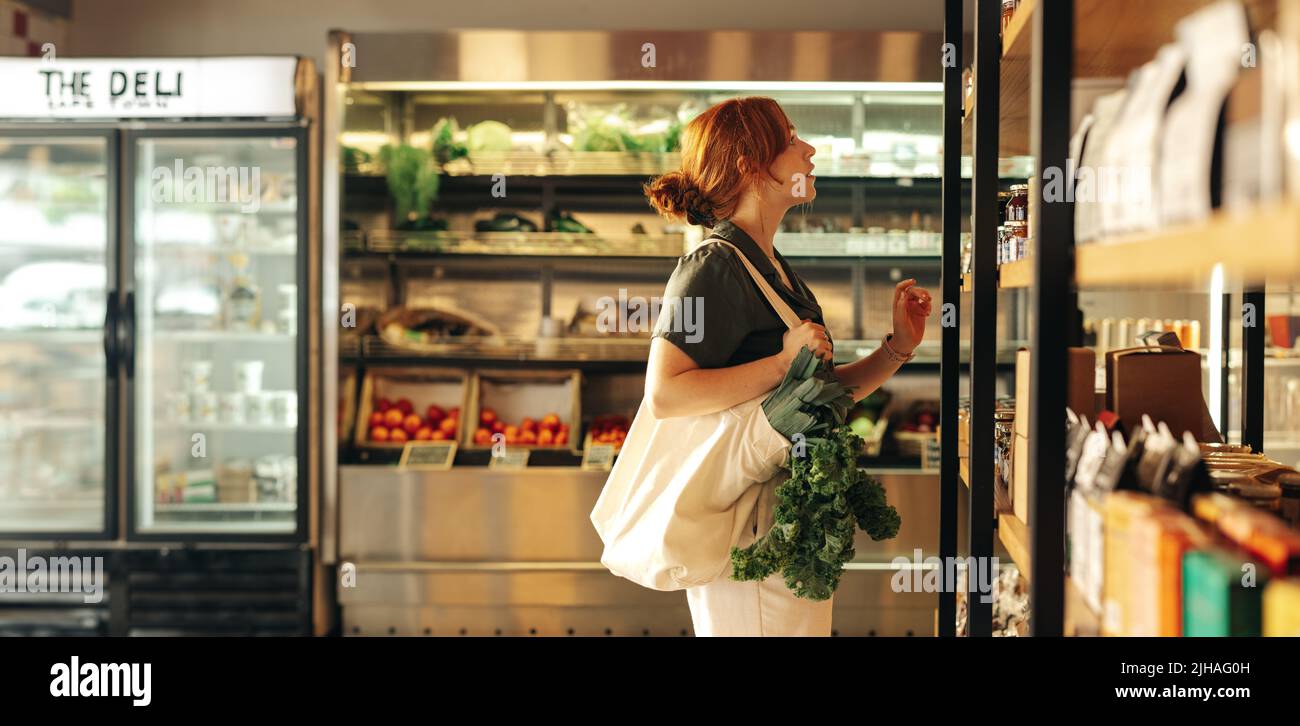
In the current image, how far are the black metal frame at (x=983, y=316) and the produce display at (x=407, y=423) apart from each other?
2763 mm

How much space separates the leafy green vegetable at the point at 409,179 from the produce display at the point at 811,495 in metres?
2.71

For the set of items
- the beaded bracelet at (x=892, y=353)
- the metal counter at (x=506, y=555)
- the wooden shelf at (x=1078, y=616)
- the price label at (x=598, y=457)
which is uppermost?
the beaded bracelet at (x=892, y=353)

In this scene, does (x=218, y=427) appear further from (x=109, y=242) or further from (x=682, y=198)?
(x=682, y=198)

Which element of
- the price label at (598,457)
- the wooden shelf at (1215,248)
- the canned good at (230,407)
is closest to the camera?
the wooden shelf at (1215,248)

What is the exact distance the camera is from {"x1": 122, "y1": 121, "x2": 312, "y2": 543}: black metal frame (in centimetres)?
388

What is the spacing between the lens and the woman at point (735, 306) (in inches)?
70.4

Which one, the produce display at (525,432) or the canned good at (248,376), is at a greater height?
the canned good at (248,376)

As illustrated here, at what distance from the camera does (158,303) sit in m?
4.18

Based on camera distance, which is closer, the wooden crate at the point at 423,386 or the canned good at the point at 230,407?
the canned good at the point at 230,407

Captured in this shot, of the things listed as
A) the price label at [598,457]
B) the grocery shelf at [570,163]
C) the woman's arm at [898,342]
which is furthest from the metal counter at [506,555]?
the woman's arm at [898,342]

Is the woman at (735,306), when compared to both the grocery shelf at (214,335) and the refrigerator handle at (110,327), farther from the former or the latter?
the refrigerator handle at (110,327)

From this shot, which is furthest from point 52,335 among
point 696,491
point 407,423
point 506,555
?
point 696,491

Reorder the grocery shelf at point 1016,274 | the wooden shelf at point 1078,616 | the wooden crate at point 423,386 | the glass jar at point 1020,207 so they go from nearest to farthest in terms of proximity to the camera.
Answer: the wooden shelf at point 1078,616 → the grocery shelf at point 1016,274 → the glass jar at point 1020,207 → the wooden crate at point 423,386

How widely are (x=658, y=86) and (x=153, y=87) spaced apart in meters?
1.94
